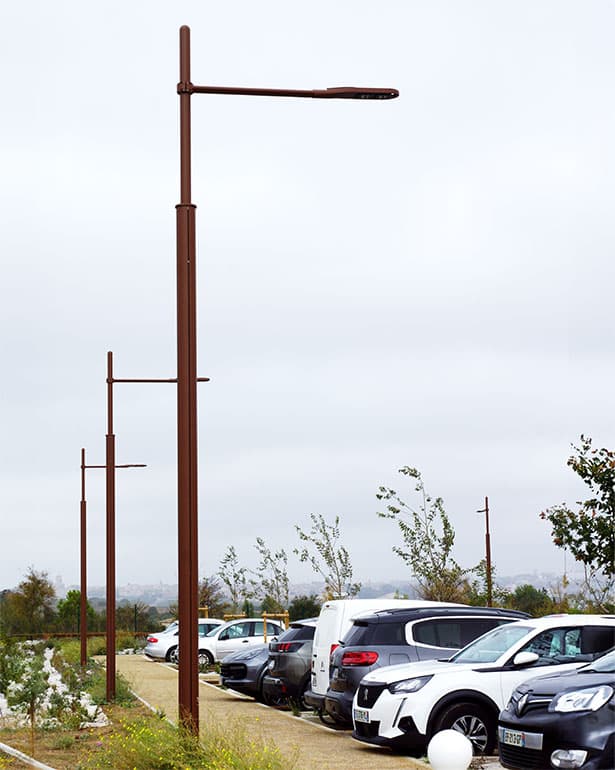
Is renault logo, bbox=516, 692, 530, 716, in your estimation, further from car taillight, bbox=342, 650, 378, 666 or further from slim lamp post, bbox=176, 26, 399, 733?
car taillight, bbox=342, 650, 378, 666

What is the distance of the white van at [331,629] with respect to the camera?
20062 millimetres

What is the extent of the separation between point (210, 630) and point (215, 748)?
3012 centimetres

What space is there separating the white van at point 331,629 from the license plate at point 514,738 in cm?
653

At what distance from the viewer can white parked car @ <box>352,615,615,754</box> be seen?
16.1 m

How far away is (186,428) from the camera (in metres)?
12.2

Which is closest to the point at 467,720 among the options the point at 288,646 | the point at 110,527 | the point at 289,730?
the point at 289,730

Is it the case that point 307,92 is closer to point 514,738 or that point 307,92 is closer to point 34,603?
point 514,738

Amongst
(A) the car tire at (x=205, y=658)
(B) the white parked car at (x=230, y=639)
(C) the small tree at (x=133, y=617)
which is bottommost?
(C) the small tree at (x=133, y=617)

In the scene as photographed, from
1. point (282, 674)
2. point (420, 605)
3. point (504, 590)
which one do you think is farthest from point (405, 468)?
point (420, 605)

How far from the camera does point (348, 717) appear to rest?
18781mm

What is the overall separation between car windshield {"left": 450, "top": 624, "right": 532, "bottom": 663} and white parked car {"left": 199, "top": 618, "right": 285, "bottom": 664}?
21.7m

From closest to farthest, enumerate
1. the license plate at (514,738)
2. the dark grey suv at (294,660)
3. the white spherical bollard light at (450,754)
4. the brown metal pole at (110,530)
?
the white spherical bollard light at (450,754) → the license plate at (514,738) → the dark grey suv at (294,660) → the brown metal pole at (110,530)

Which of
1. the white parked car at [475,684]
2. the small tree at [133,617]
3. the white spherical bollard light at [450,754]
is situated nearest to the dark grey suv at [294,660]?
the white parked car at [475,684]

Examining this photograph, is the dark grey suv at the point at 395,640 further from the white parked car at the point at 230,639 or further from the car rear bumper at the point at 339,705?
the white parked car at the point at 230,639
